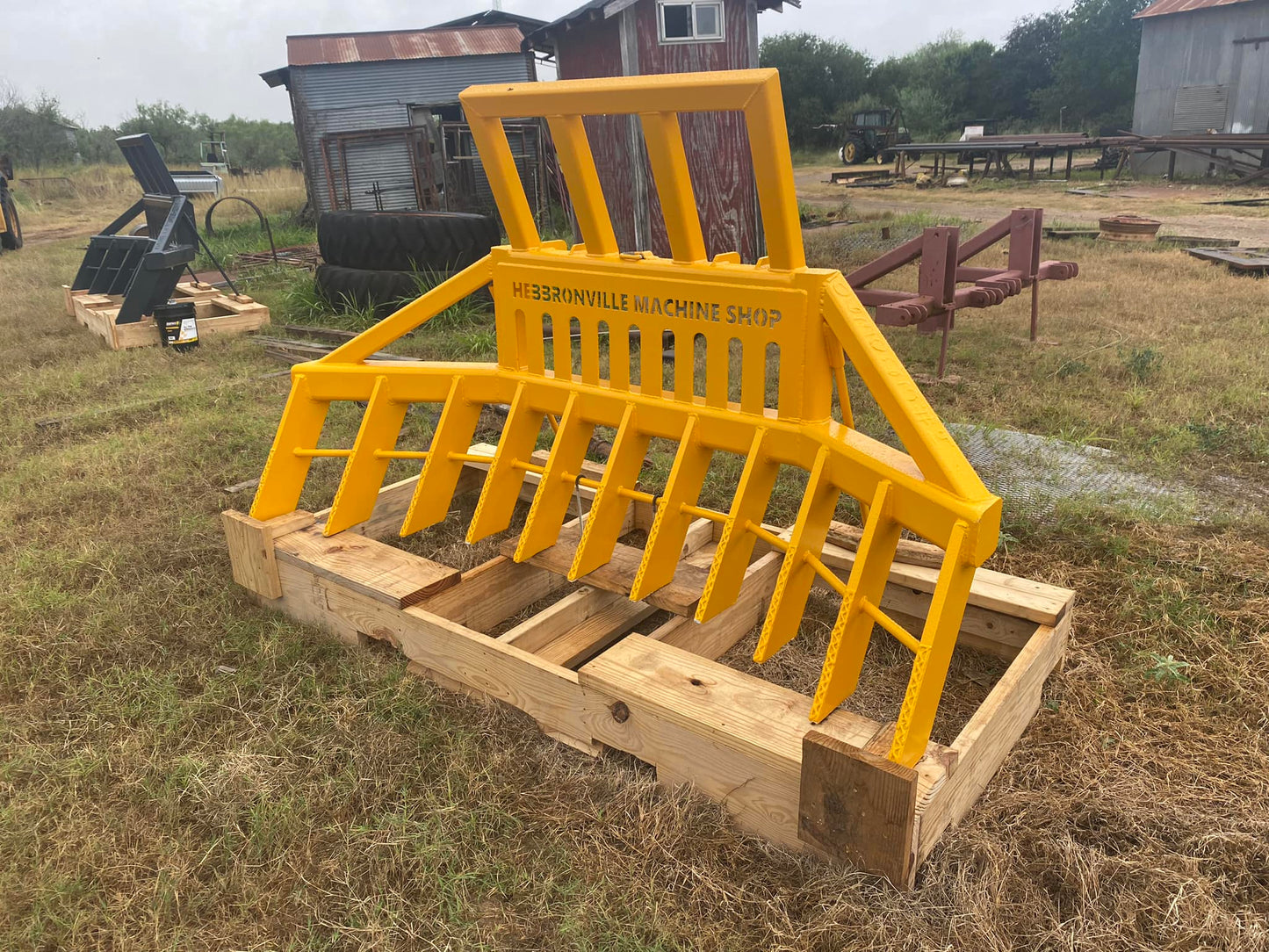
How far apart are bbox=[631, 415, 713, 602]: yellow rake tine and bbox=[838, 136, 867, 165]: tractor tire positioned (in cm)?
2996

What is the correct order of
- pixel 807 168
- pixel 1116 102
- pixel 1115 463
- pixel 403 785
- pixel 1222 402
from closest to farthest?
pixel 403 785 < pixel 1115 463 < pixel 1222 402 < pixel 807 168 < pixel 1116 102

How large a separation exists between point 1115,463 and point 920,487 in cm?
304


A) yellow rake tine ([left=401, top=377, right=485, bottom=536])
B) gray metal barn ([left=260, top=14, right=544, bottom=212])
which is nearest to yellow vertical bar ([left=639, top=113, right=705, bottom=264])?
yellow rake tine ([left=401, top=377, right=485, bottom=536])

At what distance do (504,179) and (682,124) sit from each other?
320 inches

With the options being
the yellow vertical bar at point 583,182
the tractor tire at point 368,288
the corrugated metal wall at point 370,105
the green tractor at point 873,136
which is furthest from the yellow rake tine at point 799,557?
the green tractor at point 873,136

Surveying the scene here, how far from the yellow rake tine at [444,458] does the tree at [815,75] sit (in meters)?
39.6

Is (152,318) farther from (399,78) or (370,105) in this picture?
(399,78)

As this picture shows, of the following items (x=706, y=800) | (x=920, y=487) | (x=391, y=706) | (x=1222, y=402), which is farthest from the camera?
(x=1222, y=402)

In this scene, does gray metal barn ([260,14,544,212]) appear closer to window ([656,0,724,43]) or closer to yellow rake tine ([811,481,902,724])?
window ([656,0,724,43])

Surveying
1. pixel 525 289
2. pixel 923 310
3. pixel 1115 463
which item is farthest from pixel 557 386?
Answer: pixel 923 310

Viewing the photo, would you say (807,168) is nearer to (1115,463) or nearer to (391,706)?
(1115,463)

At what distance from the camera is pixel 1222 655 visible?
9.99 ft

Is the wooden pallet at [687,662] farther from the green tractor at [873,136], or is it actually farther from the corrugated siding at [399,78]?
the green tractor at [873,136]

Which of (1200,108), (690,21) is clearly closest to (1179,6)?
(1200,108)
